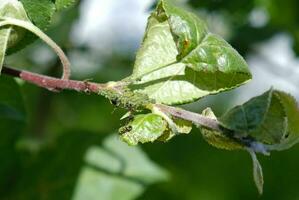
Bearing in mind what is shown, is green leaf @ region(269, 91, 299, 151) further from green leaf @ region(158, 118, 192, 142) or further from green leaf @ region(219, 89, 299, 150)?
green leaf @ region(158, 118, 192, 142)

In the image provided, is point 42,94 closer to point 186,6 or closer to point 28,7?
point 186,6

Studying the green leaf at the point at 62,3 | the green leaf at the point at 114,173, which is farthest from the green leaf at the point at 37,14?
the green leaf at the point at 114,173

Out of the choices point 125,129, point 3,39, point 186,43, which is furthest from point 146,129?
point 3,39

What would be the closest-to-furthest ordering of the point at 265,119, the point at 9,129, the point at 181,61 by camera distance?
the point at 265,119 < the point at 181,61 < the point at 9,129

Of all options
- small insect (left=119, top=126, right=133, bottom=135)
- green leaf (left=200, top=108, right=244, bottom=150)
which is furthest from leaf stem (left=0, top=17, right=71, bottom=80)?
green leaf (left=200, top=108, right=244, bottom=150)

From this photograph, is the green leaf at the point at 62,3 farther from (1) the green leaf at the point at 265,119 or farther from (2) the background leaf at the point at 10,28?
(1) the green leaf at the point at 265,119

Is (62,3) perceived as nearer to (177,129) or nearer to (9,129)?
(177,129)
